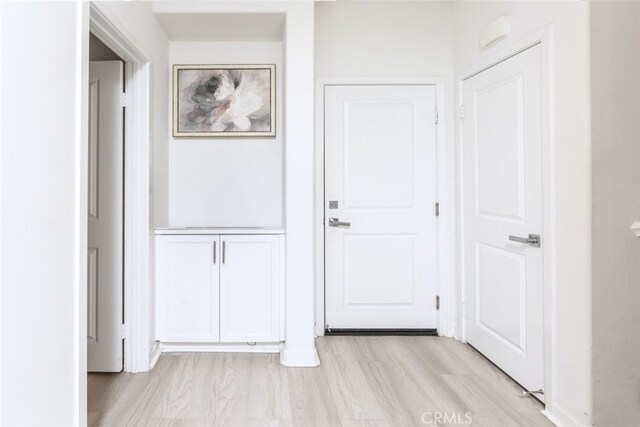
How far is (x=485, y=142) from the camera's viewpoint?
262 cm

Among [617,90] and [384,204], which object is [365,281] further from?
[617,90]

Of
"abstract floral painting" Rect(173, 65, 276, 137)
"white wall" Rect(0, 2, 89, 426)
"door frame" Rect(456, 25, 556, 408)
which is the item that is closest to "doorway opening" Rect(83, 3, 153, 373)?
"abstract floral painting" Rect(173, 65, 276, 137)

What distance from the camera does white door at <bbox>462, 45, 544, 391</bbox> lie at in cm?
213

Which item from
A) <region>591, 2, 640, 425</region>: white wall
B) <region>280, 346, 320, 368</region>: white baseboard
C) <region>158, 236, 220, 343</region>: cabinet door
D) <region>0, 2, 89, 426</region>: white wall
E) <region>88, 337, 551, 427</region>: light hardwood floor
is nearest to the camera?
<region>0, 2, 89, 426</region>: white wall

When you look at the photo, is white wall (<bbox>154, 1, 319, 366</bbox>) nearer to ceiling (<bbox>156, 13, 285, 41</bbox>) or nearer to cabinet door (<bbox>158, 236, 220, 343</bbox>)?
ceiling (<bbox>156, 13, 285, 41</bbox>)

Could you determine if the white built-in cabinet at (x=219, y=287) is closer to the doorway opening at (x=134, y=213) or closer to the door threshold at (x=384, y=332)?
the doorway opening at (x=134, y=213)

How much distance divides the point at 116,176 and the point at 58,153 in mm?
1011

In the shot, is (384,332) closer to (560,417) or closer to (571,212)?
(560,417)

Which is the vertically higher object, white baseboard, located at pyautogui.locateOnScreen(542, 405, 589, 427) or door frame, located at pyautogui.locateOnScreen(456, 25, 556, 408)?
door frame, located at pyautogui.locateOnScreen(456, 25, 556, 408)

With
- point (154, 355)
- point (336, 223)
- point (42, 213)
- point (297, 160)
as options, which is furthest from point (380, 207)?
point (42, 213)

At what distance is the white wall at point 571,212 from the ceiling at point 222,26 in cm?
168

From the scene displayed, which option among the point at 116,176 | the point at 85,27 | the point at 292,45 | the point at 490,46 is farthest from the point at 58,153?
the point at 490,46

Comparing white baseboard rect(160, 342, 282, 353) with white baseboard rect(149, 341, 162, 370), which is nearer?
white baseboard rect(149, 341, 162, 370)

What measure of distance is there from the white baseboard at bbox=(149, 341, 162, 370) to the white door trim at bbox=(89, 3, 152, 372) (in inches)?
1.8
